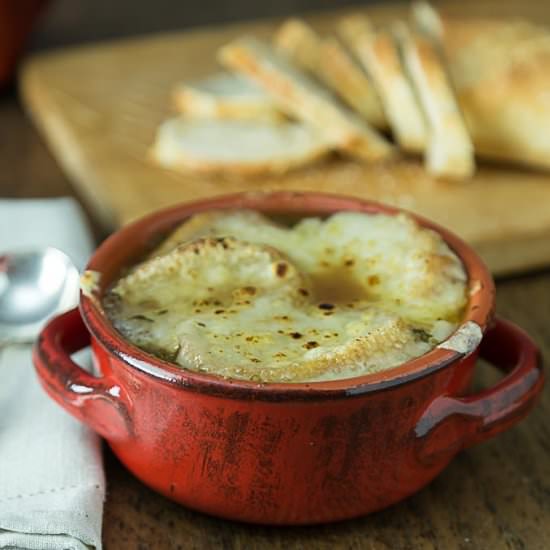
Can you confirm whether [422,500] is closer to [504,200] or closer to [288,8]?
[504,200]

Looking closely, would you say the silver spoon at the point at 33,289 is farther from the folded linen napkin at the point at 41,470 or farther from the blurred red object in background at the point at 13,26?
the blurred red object in background at the point at 13,26

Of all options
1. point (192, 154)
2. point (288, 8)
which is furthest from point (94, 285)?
point (288, 8)

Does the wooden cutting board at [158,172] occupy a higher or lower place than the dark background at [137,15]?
higher

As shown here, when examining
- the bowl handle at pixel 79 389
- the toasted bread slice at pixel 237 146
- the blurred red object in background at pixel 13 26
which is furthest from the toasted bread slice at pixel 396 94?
the bowl handle at pixel 79 389

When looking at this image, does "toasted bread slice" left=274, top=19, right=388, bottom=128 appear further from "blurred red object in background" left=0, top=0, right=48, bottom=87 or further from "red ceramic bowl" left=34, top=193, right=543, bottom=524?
"red ceramic bowl" left=34, top=193, right=543, bottom=524

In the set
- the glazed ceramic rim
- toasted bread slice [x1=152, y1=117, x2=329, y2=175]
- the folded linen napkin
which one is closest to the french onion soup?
the glazed ceramic rim

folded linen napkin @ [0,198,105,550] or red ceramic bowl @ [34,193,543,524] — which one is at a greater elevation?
red ceramic bowl @ [34,193,543,524]

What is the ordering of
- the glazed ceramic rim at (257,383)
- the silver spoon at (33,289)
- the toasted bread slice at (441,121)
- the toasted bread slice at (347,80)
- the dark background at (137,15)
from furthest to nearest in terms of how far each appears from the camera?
the dark background at (137,15) → the toasted bread slice at (347,80) → the toasted bread slice at (441,121) → the silver spoon at (33,289) → the glazed ceramic rim at (257,383)

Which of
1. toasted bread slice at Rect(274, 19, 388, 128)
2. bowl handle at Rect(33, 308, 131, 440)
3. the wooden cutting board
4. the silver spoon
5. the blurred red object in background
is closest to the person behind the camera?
bowl handle at Rect(33, 308, 131, 440)
